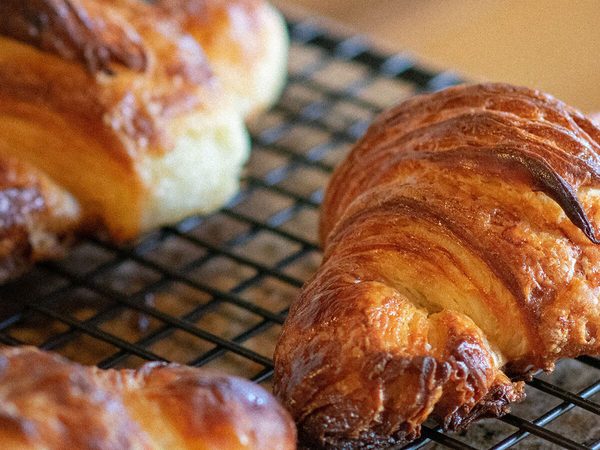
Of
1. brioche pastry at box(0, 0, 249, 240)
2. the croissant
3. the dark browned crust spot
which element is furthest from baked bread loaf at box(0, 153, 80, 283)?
the croissant

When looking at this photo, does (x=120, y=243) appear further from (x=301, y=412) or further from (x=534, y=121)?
(x=534, y=121)

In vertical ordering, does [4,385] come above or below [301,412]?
above

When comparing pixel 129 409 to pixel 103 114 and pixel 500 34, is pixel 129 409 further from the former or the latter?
pixel 500 34

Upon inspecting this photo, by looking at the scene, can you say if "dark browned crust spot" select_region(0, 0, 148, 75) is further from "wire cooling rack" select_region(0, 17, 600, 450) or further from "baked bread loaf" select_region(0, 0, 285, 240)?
"wire cooling rack" select_region(0, 17, 600, 450)

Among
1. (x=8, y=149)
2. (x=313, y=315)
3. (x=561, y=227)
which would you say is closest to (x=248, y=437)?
(x=313, y=315)

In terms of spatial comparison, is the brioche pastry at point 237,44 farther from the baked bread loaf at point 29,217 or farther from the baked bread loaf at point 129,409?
the baked bread loaf at point 129,409
